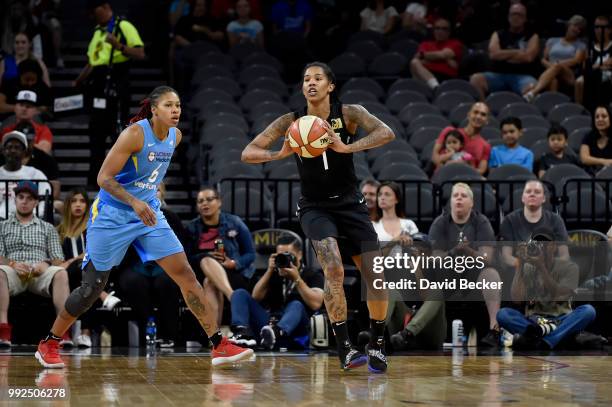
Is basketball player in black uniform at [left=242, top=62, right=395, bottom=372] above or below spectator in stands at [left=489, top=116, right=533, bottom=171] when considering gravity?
below

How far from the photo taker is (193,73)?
53.9ft

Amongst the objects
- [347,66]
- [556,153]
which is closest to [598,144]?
[556,153]

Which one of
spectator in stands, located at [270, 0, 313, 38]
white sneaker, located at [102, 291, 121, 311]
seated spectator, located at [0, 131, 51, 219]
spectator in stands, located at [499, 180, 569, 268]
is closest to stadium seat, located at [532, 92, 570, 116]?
spectator in stands, located at [270, 0, 313, 38]

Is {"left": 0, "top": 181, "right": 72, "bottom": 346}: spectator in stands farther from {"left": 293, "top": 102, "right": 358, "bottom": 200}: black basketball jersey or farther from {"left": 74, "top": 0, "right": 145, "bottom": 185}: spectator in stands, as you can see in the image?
{"left": 293, "top": 102, "right": 358, "bottom": 200}: black basketball jersey

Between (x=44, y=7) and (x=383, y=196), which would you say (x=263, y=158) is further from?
(x=44, y=7)

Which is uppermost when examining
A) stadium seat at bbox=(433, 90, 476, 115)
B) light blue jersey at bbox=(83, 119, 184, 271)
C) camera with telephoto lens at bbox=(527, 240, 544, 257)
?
stadium seat at bbox=(433, 90, 476, 115)

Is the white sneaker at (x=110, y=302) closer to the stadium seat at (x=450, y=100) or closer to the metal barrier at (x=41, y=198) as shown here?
the metal barrier at (x=41, y=198)

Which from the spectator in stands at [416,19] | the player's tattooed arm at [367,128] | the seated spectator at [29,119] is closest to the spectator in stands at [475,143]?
the seated spectator at [29,119]

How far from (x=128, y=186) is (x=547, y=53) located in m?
10.2

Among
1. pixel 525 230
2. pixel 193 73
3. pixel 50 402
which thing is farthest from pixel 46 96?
pixel 50 402

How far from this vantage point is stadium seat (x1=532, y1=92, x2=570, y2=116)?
51.2 feet

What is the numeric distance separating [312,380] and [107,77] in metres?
7.10

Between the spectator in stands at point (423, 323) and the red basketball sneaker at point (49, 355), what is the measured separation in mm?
3311

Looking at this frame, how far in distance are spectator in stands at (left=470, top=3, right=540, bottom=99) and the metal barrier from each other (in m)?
7.08
